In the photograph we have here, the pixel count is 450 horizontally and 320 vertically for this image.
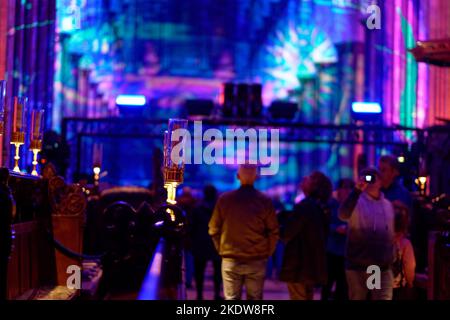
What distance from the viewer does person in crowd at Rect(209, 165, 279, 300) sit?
8.46m

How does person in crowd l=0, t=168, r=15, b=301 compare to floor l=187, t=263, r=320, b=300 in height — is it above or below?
above

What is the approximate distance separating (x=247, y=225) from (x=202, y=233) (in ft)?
10.6

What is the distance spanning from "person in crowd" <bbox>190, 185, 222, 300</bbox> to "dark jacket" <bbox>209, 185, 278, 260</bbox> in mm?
2898

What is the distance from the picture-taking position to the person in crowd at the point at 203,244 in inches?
451

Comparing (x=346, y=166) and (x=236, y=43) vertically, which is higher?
(x=236, y=43)

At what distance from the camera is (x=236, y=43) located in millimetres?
29094

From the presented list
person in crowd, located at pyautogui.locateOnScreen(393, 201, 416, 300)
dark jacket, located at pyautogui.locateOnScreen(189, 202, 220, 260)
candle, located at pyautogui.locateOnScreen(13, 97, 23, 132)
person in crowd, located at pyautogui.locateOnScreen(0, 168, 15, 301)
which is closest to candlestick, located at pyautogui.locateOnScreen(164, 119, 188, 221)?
person in crowd, located at pyautogui.locateOnScreen(0, 168, 15, 301)

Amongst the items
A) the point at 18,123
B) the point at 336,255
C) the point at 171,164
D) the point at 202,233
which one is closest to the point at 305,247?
the point at 336,255

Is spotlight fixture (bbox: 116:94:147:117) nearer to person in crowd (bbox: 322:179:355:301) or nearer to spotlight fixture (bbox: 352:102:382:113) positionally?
spotlight fixture (bbox: 352:102:382:113)

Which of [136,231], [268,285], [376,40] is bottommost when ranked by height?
[268,285]

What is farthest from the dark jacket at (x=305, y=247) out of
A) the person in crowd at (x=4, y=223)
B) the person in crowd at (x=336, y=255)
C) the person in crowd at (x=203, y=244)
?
the person in crowd at (x=4, y=223)
